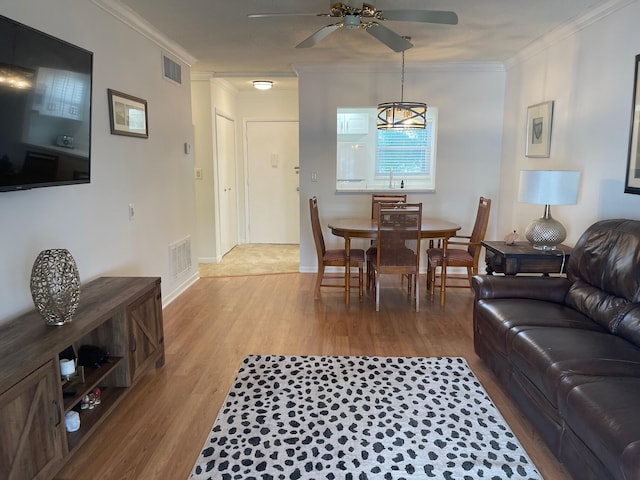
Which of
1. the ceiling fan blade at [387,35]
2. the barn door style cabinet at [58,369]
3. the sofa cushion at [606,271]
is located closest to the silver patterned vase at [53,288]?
the barn door style cabinet at [58,369]

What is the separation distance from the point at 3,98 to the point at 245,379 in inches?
78.0

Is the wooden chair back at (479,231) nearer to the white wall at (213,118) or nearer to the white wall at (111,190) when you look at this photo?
the white wall at (111,190)

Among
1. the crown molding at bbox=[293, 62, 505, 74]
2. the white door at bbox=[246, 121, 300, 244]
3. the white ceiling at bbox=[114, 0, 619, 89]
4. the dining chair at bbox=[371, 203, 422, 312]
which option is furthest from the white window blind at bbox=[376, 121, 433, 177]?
the white door at bbox=[246, 121, 300, 244]

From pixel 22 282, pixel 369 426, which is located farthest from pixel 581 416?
pixel 22 282

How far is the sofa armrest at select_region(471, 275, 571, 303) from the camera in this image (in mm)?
2840

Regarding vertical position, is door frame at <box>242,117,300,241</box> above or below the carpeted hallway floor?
above

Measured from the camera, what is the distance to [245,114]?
7.06m

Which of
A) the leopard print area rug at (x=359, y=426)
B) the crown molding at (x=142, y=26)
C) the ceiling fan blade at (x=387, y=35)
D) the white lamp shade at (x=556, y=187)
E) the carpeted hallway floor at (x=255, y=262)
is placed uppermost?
the crown molding at (x=142, y=26)

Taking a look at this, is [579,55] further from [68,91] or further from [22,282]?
[22,282]

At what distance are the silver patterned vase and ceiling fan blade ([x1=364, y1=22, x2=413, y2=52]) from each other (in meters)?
2.35

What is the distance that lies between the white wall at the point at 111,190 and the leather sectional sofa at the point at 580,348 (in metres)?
2.66

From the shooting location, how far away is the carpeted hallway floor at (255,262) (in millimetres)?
5605

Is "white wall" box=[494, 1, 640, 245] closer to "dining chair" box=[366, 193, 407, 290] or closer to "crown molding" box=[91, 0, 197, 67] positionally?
"dining chair" box=[366, 193, 407, 290]

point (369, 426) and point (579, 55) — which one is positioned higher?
point (579, 55)
